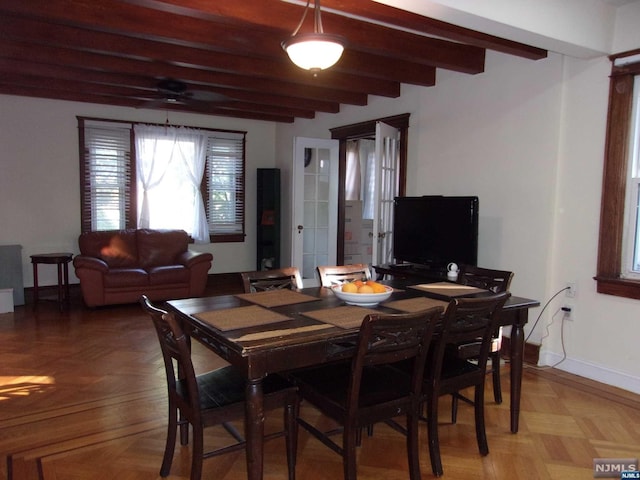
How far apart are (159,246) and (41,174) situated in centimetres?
169

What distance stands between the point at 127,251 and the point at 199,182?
145 cm

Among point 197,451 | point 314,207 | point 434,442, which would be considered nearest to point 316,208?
point 314,207

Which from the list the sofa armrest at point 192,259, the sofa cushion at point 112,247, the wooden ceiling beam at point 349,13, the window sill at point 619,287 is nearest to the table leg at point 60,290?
the sofa cushion at point 112,247

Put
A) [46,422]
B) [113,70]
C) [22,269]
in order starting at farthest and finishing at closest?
[22,269], [113,70], [46,422]

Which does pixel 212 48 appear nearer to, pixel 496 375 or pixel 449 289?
pixel 449 289

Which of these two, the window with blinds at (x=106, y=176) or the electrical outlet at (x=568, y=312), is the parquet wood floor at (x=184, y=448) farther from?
the window with blinds at (x=106, y=176)

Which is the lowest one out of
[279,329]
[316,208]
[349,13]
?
[279,329]

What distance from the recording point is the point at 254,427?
190cm

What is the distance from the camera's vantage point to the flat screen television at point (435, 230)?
4023 millimetres

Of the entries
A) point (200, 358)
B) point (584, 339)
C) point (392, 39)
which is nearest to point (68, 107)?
→ point (200, 358)

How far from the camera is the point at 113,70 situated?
4238 millimetres

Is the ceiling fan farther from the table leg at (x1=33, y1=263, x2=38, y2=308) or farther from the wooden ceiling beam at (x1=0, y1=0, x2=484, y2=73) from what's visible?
the table leg at (x1=33, y1=263, x2=38, y2=308)

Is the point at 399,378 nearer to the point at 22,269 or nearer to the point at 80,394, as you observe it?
the point at 80,394

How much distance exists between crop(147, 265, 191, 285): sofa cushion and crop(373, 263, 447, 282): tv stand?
2555 mm
